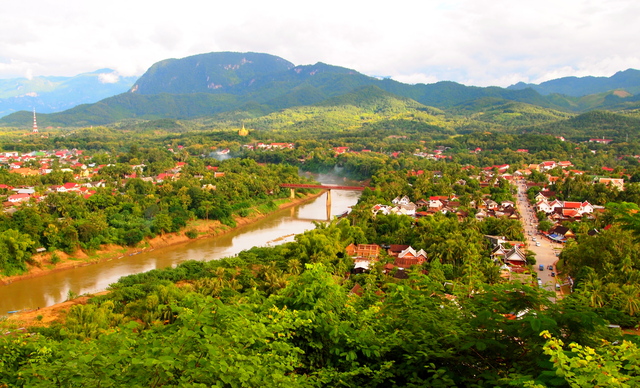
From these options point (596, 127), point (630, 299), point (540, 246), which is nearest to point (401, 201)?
point (540, 246)

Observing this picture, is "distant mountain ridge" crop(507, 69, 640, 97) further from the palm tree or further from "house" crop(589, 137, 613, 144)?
the palm tree

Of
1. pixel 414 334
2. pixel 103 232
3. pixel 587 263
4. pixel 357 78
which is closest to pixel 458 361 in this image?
pixel 414 334

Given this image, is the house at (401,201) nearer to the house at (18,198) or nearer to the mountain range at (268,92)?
the house at (18,198)

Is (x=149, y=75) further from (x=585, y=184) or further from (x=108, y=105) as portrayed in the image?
(x=585, y=184)

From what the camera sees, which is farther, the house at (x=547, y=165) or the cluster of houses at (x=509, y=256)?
the house at (x=547, y=165)

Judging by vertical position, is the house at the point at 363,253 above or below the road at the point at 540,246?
above

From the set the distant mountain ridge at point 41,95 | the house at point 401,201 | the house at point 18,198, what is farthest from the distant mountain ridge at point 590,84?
the distant mountain ridge at point 41,95
